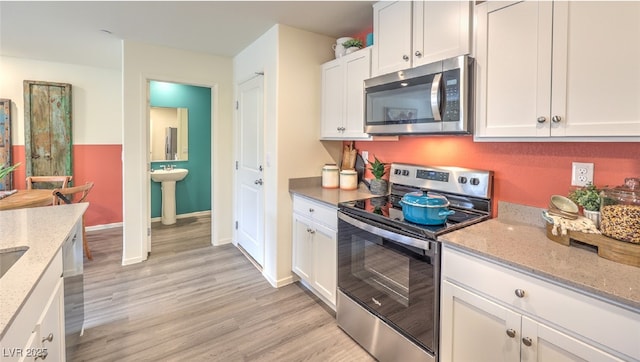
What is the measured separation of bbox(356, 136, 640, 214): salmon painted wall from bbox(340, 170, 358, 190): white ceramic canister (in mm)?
665

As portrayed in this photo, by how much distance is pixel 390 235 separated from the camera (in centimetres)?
172

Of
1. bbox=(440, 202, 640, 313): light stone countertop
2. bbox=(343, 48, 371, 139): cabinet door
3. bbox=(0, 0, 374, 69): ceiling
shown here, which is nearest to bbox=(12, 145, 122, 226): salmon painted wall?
bbox=(0, 0, 374, 69): ceiling

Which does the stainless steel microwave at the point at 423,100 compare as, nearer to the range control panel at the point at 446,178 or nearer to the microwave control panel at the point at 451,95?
the microwave control panel at the point at 451,95

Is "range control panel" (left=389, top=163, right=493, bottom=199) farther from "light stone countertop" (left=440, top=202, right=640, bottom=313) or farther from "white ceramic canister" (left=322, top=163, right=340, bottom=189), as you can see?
"white ceramic canister" (left=322, top=163, right=340, bottom=189)

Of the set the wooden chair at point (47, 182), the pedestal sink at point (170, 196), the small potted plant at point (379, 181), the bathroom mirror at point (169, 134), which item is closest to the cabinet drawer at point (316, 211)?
the small potted plant at point (379, 181)

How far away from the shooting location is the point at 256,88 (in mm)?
3213

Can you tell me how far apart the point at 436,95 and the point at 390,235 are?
2.73ft

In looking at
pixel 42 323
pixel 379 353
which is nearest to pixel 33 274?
pixel 42 323

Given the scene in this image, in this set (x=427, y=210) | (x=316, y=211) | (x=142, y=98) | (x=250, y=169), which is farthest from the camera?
(x=250, y=169)

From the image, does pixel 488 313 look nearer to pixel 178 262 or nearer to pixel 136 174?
pixel 178 262

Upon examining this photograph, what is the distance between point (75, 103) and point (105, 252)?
7.43 ft

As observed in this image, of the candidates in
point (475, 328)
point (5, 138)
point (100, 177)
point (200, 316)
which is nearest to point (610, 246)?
point (475, 328)

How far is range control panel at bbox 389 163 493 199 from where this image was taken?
1.88 metres

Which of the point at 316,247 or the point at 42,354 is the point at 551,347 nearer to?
the point at 316,247
